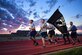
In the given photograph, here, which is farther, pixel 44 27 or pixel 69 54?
pixel 44 27

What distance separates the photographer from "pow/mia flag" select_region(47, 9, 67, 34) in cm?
1640

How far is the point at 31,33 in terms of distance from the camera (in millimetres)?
14508

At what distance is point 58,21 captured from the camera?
17.3 metres

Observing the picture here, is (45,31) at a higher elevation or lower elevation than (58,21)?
lower

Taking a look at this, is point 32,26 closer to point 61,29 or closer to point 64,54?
point 61,29

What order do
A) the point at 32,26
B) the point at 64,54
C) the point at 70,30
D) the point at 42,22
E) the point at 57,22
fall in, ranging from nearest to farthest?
the point at 64,54 → the point at 42,22 → the point at 32,26 → the point at 70,30 → the point at 57,22

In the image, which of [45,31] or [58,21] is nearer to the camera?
[45,31]

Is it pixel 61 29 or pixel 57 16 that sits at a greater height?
pixel 57 16

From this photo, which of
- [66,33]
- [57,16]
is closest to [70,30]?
[66,33]

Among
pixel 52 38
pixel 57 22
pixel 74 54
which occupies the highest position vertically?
pixel 57 22

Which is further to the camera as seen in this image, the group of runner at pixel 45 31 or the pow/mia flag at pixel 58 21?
the pow/mia flag at pixel 58 21

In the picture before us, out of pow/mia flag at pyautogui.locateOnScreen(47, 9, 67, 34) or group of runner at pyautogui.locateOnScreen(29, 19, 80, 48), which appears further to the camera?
pow/mia flag at pyautogui.locateOnScreen(47, 9, 67, 34)

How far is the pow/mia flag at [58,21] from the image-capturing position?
53.8 feet

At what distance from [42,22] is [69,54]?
4155mm
